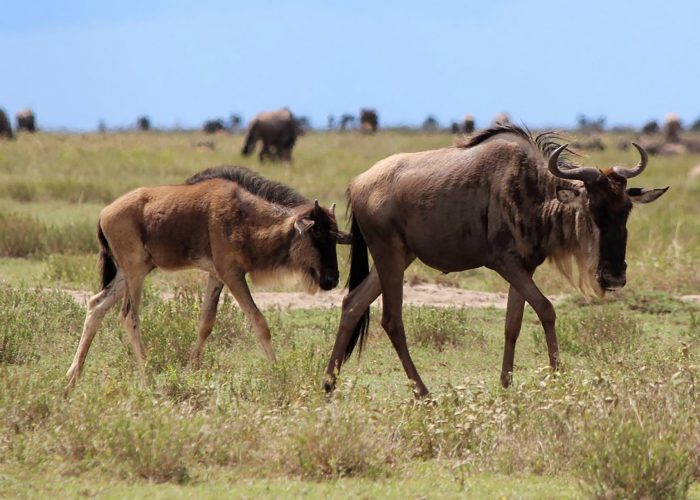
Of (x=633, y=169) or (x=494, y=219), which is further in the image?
(x=494, y=219)

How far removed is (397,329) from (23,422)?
2659 mm

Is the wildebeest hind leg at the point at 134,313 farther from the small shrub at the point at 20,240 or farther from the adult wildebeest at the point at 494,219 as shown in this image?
the small shrub at the point at 20,240

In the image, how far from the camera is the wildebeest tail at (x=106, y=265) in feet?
29.7

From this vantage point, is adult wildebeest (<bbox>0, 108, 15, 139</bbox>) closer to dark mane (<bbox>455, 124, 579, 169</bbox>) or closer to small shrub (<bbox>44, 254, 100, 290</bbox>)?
→ small shrub (<bbox>44, 254, 100, 290</bbox>)

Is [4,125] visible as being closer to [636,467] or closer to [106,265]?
[106,265]

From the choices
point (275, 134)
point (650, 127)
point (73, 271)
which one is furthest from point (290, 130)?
point (650, 127)

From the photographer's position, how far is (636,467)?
18.3 ft

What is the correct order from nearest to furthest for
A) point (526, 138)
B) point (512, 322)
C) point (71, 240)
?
point (526, 138), point (512, 322), point (71, 240)

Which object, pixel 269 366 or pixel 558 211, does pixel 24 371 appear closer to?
pixel 269 366

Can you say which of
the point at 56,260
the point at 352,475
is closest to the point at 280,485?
the point at 352,475

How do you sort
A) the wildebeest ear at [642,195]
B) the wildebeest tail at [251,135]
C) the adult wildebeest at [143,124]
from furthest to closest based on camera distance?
1. the adult wildebeest at [143,124]
2. the wildebeest tail at [251,135]
3. the wildebeest ear at [642,195]

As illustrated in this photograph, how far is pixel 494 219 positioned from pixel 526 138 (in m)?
0.61

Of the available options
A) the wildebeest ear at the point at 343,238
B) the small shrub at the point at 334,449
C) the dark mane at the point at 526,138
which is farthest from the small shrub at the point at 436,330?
the small shrub at the point at 334,449

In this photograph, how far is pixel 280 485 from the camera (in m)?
5.95
